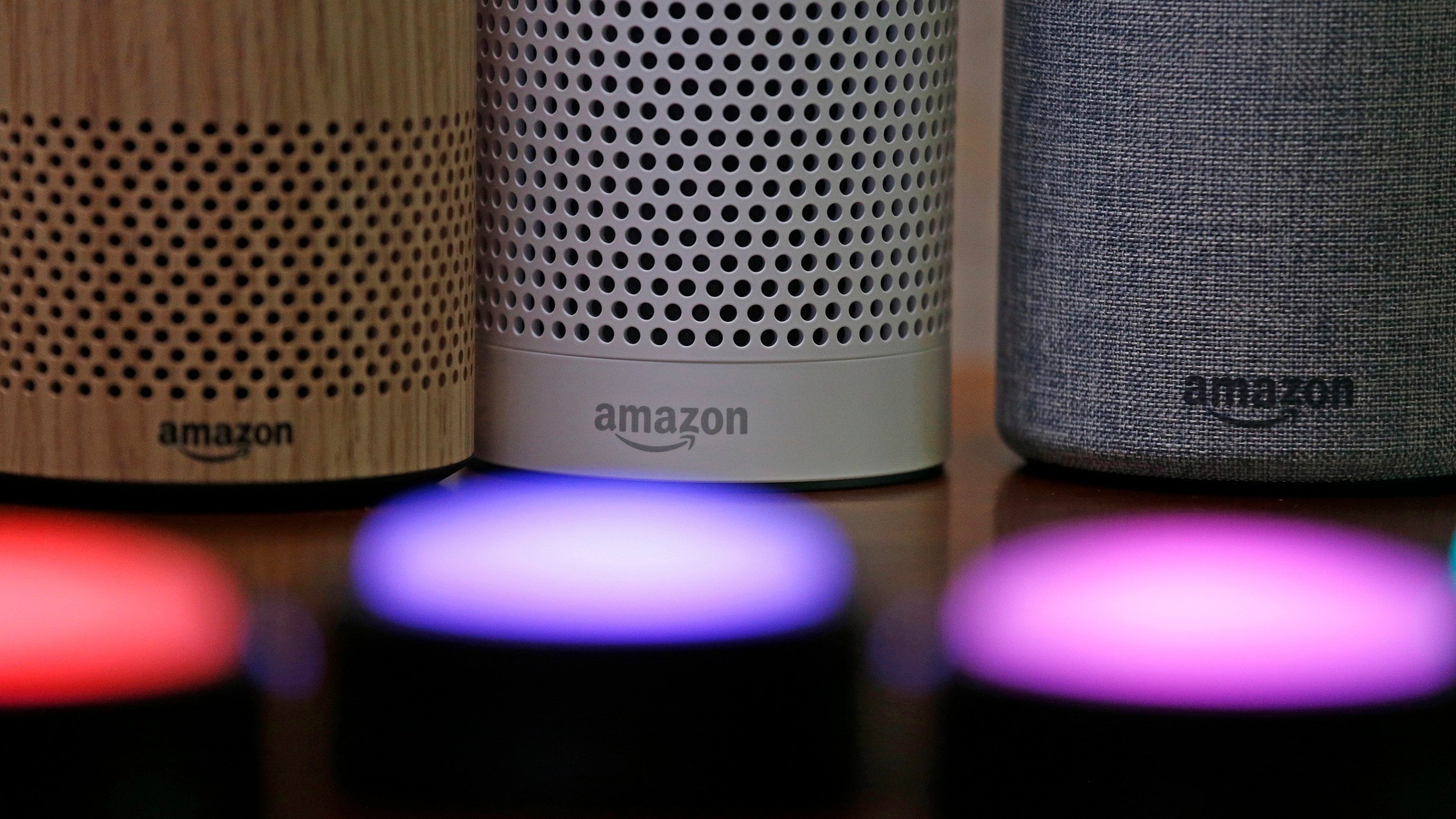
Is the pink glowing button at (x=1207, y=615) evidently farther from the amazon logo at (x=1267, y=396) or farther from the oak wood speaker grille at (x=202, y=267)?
the oak wood speaker grille at (x=202, y=267)

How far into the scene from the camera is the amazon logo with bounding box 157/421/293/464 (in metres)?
0.65

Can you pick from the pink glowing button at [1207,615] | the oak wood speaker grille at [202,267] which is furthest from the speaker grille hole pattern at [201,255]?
the pink glowing button at [1207,615]

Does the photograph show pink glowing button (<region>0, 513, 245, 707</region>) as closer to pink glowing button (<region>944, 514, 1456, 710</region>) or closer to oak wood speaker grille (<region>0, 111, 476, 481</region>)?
oak wood speaker grille (<region>0, 111, 476, 481</region>)

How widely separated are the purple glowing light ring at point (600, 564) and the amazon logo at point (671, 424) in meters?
0.02

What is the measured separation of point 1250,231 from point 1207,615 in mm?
145

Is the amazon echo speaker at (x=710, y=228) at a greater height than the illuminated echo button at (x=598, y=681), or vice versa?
the amazon echo speaker at (x=710, y=228)

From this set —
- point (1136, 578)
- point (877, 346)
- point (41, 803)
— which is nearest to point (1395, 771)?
point (1136, 578)

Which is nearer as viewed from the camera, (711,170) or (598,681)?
(598,681)

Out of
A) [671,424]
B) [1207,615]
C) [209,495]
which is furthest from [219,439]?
[1207,615]

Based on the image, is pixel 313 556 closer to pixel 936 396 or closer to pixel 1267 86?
pixel 936 396

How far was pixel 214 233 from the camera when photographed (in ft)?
2.10

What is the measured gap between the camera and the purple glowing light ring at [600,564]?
0.58 metres

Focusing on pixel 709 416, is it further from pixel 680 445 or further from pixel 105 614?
pixel 105 614

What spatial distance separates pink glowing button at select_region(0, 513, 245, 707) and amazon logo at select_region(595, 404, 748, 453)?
0.14 meters
